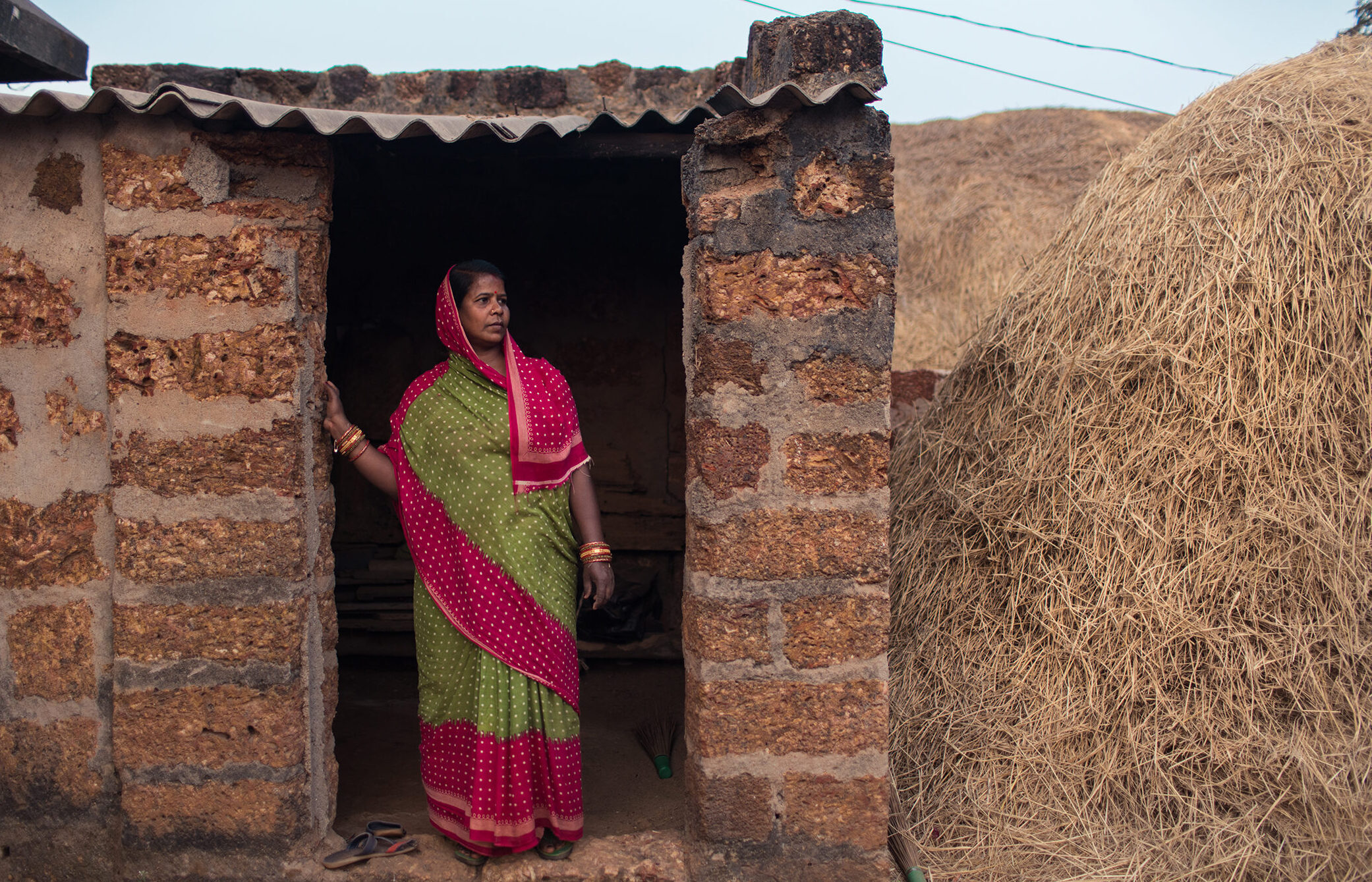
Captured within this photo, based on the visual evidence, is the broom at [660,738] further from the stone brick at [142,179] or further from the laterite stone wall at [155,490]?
the stone brick at [142,179]

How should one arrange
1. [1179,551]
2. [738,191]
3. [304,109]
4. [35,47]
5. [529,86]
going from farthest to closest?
[529,86], [35,47], [1179,551], [738,191], [304,109]

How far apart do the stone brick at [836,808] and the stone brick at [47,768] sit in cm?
189

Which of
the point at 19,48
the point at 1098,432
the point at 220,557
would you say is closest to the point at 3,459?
the point at 220,557

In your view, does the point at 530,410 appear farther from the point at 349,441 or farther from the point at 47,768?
the point at 47,768

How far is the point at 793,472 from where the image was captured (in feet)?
8.41

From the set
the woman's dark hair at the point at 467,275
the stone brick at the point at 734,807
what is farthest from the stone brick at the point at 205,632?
the stone brick at the point at 734,807

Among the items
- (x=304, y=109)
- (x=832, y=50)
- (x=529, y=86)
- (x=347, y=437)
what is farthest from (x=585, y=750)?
(x=529, y=86)

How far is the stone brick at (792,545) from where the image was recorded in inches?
101

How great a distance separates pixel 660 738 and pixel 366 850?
4.28ft

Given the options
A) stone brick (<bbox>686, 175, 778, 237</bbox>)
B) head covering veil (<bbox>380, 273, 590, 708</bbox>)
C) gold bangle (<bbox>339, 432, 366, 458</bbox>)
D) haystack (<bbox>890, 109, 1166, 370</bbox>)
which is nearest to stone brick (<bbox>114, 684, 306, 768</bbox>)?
head covering veil (<bbox>380, 273, 590, 708</bbox>)

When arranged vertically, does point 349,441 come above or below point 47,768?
above

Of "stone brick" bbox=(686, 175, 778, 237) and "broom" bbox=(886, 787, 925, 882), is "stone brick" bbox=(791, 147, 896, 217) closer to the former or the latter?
"stone brick" bbox=(686, 175, 778, 237)

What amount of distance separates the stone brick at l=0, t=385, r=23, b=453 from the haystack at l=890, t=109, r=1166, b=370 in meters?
4.99

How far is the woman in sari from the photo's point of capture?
8.61ft
